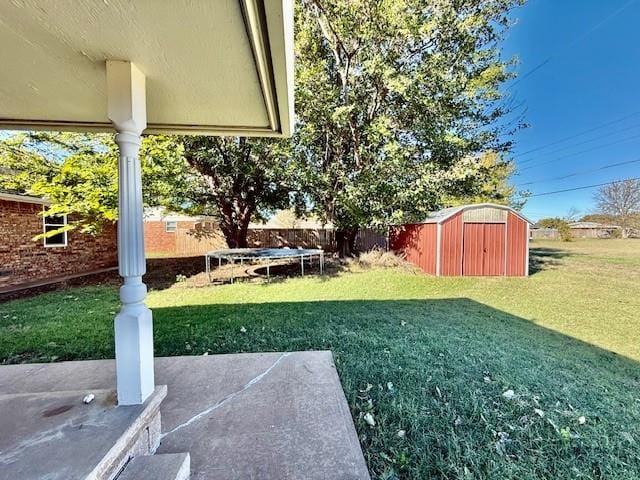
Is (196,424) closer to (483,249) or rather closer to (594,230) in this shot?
(483,249)

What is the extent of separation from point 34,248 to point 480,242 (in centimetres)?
1239

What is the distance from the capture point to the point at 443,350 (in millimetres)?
3482

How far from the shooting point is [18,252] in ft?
25.2

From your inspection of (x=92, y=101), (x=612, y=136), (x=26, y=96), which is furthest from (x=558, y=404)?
(x=612, y=136)

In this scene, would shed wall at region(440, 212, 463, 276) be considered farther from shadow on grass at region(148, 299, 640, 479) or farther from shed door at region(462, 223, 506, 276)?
shadow on grass at region(148, 299, 640, 479)

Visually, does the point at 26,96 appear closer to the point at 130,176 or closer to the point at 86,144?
the point at 130,176

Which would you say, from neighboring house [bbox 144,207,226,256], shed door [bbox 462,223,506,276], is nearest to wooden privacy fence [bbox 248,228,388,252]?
neighboring house [bbox 144,207,226,256]

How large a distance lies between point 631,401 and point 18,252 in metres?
11.4

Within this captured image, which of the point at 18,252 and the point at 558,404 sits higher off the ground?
the point at 18,252

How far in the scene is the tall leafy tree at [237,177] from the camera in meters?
9.12

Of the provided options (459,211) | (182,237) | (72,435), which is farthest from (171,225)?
(72,435)

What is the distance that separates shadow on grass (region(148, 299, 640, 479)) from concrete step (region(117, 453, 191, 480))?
1.02 metres

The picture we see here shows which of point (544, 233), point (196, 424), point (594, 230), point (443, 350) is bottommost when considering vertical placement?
point (443, 350)

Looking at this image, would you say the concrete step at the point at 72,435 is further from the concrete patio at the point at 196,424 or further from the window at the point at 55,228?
the window at the point at 55,228
